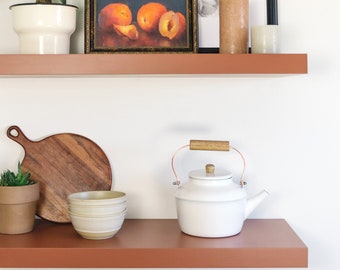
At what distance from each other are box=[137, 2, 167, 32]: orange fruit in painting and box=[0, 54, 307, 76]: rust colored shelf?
17 cm

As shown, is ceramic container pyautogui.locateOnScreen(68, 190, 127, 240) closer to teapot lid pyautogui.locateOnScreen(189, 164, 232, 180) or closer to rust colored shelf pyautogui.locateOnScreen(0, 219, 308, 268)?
rust colored shelf pyautogui.locateOnScreen(0, 219, 308, 268)

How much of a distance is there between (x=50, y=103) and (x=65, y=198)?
270mm

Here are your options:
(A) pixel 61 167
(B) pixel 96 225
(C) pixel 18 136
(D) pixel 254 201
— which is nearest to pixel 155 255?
(B) pixel 96 225

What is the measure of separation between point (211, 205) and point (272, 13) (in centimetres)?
54

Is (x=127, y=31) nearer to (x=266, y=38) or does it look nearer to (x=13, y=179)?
(x=266, y=38)

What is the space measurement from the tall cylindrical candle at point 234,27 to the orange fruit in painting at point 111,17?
259mm

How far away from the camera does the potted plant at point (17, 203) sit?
1.48 m

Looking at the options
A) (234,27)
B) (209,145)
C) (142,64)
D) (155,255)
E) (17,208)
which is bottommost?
(155,255)

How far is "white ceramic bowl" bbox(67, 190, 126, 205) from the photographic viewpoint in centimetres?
144

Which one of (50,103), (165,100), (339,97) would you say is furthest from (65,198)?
(339,97)

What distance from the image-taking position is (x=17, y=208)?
1.49 metres

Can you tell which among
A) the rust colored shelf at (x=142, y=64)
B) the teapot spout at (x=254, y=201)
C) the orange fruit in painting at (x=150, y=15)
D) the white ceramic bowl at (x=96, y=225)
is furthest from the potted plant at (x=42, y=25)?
A: the teapot spout at (x=254, y=201)

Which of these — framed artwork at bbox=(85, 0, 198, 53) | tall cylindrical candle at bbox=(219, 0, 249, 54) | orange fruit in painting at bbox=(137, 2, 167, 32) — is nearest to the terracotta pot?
framed artwork at bbox=(85, 0, 198, 53)

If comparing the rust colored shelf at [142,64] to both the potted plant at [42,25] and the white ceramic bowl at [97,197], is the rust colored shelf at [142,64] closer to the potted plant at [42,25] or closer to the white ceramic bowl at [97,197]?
the potted plant at [42,25]
